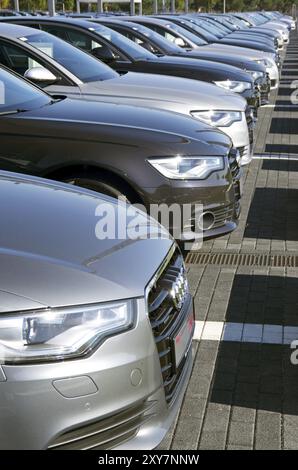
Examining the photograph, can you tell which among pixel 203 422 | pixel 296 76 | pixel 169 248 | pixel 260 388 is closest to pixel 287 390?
pixel 260 388

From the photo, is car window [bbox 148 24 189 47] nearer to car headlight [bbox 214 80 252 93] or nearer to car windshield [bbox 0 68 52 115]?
car headlight [bbox 214 80 252 93]

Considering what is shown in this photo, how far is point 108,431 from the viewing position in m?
2.63

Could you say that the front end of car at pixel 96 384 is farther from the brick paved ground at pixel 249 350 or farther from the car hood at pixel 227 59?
the car hood at pixel 227 59

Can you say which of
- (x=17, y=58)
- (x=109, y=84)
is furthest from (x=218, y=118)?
(x=17, y=58)

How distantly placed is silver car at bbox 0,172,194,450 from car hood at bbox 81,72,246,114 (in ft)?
14.1

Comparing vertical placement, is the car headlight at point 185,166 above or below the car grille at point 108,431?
below

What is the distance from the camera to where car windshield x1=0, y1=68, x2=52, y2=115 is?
572 cm

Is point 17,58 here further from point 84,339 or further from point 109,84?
point 84,339

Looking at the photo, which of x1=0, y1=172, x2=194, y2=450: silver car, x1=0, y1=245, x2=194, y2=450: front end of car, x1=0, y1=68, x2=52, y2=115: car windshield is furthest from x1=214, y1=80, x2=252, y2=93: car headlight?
x1=0, y1=245, x2=194, y2=450: front end of car

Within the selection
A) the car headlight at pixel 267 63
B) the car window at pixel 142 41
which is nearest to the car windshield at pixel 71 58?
the car window at pixel 142 41

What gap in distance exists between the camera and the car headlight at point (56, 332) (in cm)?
242

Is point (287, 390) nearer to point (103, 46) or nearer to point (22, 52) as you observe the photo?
point (22, 52)

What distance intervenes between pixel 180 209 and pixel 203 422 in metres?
1.94

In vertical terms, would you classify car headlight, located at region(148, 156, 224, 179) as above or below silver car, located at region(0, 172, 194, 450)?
below
